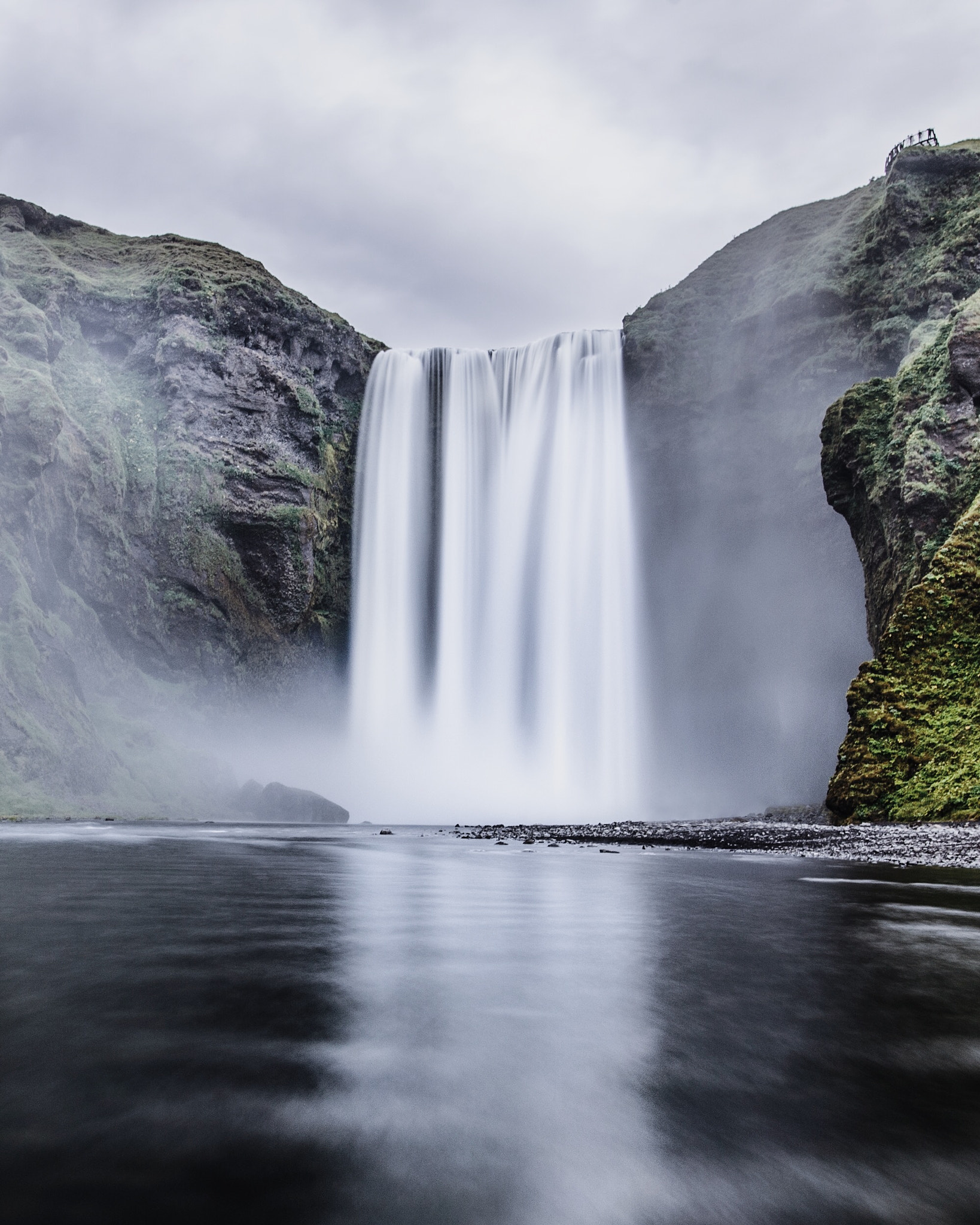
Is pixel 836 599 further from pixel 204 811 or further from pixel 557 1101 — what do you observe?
pixel 557 1101

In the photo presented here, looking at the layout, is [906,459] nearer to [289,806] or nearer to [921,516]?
[921,516]

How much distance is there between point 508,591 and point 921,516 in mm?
22040

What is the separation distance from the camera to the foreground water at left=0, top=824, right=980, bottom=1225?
1.79 metres

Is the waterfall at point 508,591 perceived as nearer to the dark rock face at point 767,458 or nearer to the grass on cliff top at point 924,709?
the dark rock face at point 767,458

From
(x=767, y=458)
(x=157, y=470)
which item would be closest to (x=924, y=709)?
(x=767, y=458)

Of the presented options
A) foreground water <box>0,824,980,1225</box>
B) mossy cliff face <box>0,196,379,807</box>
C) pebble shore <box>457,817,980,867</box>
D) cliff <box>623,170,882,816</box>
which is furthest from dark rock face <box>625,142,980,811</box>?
foreground water <box>0,824,980,1225</box>

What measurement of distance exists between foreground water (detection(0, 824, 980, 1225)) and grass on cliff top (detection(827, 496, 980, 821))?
1070cm

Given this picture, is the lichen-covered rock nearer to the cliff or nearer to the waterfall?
the cliff

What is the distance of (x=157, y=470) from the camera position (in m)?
39.7

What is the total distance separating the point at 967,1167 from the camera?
1.95m

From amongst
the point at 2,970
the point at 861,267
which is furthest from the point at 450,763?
the point at 2,970

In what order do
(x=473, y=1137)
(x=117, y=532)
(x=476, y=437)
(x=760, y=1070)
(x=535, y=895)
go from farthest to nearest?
(x=476, y=437), (x=117, y=532), (x=535, y=895), (x=760, y=1070), (x=473, y=1137)

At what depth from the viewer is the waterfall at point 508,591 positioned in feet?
134

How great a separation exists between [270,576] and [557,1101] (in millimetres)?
40477
